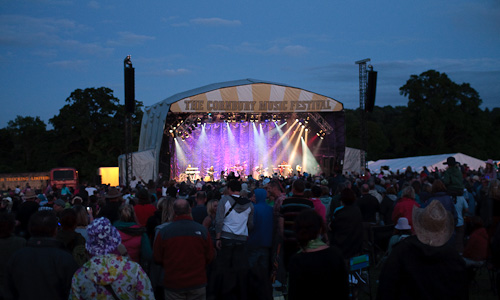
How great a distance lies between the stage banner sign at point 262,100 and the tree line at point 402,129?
740 inches

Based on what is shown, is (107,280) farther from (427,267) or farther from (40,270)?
(427,267)

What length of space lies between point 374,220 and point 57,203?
4.52 metres

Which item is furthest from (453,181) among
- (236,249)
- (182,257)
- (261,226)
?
(182,257)

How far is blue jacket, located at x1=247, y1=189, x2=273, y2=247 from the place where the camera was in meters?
5.68

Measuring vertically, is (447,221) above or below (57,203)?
above

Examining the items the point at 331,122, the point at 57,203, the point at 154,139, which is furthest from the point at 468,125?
the point at 57,203

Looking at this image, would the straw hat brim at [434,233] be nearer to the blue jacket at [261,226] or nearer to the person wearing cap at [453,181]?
the blue jacket at [261,226]

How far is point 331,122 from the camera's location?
79.8 feet

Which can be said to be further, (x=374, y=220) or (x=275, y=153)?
(x=275, y=153)

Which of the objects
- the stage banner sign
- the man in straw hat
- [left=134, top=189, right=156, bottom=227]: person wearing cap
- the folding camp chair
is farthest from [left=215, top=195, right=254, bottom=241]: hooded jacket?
the stage banner sign

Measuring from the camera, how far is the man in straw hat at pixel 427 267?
2621 millimetres

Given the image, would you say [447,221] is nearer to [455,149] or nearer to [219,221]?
[219,221]

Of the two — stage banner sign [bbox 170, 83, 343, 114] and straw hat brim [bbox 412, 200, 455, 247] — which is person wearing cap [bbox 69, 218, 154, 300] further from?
stage banner sign [bbox 170, 83, 343, 114]

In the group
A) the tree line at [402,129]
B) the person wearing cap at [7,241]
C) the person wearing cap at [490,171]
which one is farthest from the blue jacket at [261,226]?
the tree line at [402,129]
